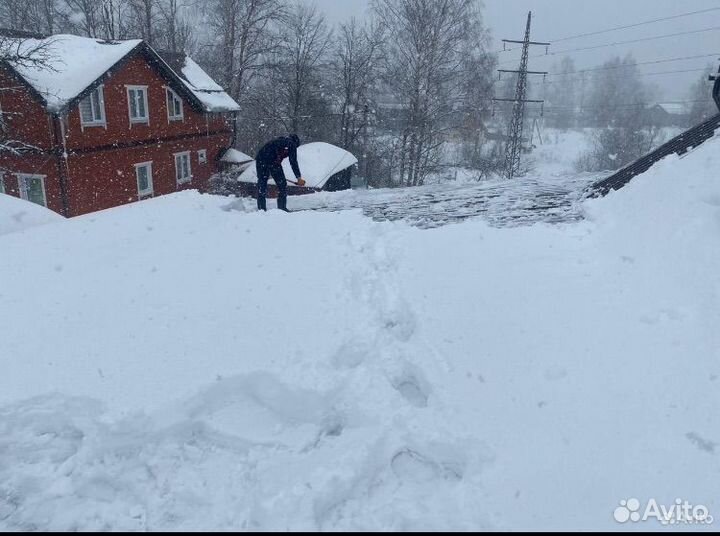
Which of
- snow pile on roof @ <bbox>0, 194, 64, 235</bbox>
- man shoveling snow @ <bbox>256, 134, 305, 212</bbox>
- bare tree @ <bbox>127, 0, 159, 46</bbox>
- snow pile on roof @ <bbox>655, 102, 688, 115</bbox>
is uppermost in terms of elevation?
bare tree @ <bbox>127, 0, 159, 46</bbox>

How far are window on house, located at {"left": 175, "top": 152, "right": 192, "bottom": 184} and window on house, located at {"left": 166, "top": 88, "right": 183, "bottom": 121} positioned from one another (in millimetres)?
1436

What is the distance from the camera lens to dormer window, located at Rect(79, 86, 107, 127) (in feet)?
52.2

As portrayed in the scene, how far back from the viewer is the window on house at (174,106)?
19828 millimetres

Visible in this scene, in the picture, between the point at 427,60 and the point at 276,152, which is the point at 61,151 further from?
the point at 427,60

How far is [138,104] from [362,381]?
17.8 meters

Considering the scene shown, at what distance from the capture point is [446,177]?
28750mm

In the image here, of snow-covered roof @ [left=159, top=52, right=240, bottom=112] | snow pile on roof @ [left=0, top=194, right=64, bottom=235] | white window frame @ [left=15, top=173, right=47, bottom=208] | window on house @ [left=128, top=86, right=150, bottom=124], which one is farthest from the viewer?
snow-covered roof @ [left=159, top=52, right=240, bottom=112]

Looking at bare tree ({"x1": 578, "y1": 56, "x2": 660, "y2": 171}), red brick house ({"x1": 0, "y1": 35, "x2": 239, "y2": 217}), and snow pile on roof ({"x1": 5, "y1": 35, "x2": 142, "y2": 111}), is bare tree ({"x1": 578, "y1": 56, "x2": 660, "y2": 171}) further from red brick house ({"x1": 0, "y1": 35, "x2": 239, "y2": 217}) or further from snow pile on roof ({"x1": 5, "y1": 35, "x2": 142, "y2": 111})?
snow pile on roof ({"x1": 5, "y1": 35, "x2": 142, "y2": 111})

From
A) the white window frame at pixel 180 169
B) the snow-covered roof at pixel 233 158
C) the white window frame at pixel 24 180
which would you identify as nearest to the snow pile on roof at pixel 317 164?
the white window frame at pixel 180 169

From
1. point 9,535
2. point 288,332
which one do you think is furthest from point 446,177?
point 9,535

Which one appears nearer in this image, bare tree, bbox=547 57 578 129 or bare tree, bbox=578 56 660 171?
bare tree, bbox=578 56 660 171

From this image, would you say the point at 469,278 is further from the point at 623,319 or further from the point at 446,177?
the point at 446,177

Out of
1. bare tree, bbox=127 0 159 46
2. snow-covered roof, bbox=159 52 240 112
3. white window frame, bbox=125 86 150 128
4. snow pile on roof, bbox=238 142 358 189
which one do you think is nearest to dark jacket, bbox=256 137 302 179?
snow pile on roof, bbox=238 142 358 189

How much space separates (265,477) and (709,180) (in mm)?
5167
